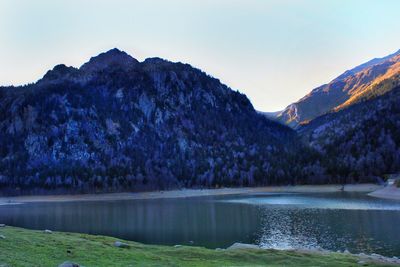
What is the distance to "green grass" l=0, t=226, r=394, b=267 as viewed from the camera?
95.6 ft

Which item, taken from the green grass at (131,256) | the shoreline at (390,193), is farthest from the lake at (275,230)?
the shoreline at (390,193)

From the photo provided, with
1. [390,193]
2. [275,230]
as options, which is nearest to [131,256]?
[275,230]

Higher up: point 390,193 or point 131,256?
point 390,193

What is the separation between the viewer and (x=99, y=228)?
254ft

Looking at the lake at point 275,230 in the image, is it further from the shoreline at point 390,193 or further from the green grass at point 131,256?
the shoreline at point 390,193

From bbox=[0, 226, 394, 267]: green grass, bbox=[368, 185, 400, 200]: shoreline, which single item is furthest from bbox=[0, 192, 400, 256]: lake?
bbox=[368, 185, 400, 200]: shoreline

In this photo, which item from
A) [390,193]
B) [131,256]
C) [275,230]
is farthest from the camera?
[390,193]

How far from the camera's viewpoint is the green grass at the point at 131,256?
95.6 ft

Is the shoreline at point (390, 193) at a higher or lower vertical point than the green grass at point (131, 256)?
higher

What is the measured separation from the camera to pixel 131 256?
33656 millimetres

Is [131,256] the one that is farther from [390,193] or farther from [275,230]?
[390,193]

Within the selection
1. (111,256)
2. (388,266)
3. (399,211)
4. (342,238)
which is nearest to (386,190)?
(399,211)

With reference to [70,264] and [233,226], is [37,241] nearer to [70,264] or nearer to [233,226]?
[70,264]

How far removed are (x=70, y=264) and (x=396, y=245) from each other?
3805cm
